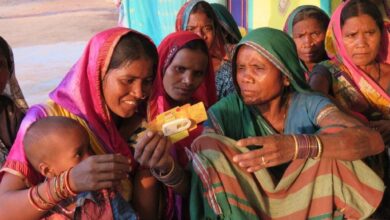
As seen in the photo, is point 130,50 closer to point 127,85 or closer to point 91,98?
point 127,85

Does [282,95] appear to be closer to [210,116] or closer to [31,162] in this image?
[210,116]

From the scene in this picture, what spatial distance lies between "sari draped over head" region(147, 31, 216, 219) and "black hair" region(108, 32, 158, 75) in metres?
0.27

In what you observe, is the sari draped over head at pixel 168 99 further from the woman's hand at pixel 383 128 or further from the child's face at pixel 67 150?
the woman's hand at pixel 383 128

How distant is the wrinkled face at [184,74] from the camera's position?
2.72 metres

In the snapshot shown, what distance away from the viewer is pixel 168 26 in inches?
284

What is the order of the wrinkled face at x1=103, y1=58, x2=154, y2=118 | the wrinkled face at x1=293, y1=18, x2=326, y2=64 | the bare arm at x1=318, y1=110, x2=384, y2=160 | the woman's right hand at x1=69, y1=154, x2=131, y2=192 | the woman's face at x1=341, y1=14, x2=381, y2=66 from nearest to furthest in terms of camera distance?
the woman's right hand at x1=69, y1=154, x2=131, y2=192 < the bare arm at x1=318, y1=110, x2=384, y2=160 < the wrinkled face at x1=103, y1=58, x2=154, y2=118 < the woman's face at x1=341, y1=14, x2=381, y2=66 < the wrinkled face at x1=293, y1=18, x2=326, y2=64

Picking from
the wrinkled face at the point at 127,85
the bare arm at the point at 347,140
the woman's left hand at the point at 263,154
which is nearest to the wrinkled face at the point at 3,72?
the wrinkled face at the point at 127,85

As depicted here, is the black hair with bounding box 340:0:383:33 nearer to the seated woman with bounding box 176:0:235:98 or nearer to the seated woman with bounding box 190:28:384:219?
the seated woman with bounding box 176:0:235:98

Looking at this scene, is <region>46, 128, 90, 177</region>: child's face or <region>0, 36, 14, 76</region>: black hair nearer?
<region>46, 128, 90, 177</region>: child's face

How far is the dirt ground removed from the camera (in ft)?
25.7

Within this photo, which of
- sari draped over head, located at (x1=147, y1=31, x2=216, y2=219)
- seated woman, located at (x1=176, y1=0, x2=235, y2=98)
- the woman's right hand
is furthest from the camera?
seated woman, located at (x1=176, y1=0, x2=235, y2=98)

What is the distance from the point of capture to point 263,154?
1833 mm

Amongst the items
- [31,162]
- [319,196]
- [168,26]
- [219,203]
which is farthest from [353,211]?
[168,26]

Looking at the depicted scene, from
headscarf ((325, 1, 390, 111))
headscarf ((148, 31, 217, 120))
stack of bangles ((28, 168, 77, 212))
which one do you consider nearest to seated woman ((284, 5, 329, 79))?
headscarf ((325, 1, 390, 111))
